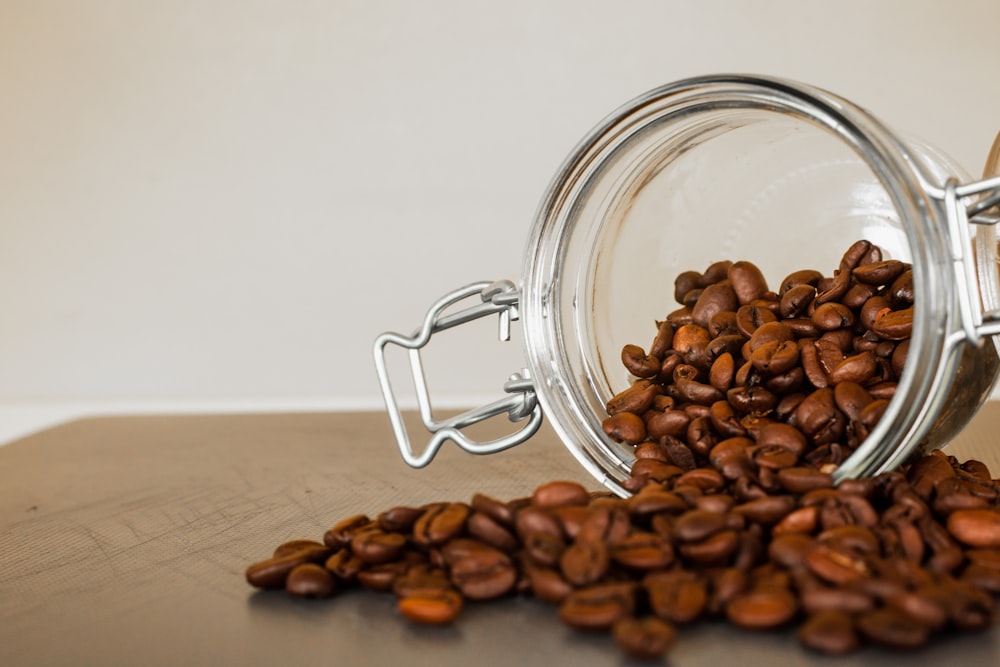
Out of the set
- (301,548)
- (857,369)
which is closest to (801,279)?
(857,369)

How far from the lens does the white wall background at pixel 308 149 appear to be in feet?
6.15

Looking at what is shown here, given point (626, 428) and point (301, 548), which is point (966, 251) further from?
point (301, 548)

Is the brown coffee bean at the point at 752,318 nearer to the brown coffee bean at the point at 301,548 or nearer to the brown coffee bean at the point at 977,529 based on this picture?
the brown coffee bean at the point at 977,529

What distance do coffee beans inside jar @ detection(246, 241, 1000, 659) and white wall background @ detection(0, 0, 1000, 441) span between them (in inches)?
46.0

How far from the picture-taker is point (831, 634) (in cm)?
52

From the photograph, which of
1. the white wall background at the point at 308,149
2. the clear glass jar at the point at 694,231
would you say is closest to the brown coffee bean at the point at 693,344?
the clear glass jar at the point at 694,231

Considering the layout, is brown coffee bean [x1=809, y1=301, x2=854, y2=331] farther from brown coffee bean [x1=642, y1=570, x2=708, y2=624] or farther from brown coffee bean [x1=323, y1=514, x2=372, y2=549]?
brown coffee bean [x1=323, y1=514, x2=372, y2=549]

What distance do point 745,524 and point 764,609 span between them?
93mm

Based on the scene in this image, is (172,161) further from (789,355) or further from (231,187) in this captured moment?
(789,355)

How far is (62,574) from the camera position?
0.77 meters

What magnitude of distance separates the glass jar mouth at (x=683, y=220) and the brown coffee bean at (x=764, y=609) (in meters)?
0.16

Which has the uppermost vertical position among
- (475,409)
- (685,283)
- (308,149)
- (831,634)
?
(308,149)

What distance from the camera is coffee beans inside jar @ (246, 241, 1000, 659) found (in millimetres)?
551

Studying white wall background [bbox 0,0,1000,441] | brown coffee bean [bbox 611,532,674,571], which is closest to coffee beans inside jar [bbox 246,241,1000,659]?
brown coffee bean [bbox 611,532,674,571]
